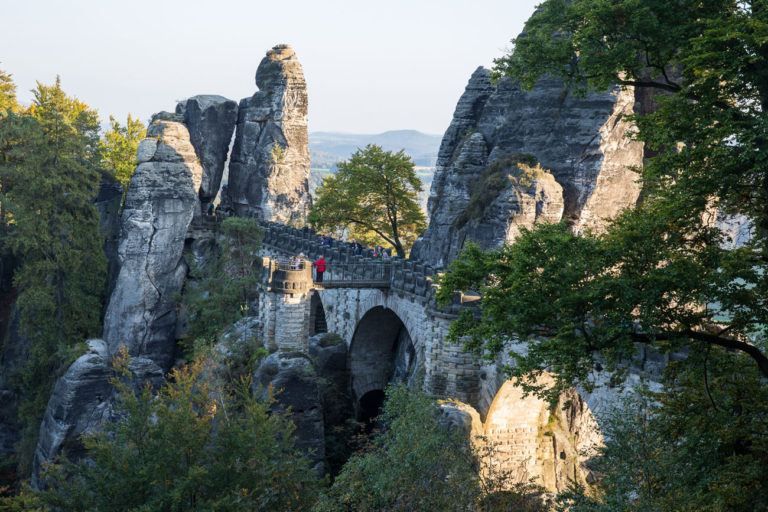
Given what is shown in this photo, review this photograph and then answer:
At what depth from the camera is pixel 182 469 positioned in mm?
19078

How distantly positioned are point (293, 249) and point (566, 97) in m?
16.7

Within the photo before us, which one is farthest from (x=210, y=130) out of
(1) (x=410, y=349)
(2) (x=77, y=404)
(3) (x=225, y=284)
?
(1) (x=410, y=349)

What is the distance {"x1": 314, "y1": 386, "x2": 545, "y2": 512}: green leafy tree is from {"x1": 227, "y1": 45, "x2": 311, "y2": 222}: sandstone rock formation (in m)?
33.1

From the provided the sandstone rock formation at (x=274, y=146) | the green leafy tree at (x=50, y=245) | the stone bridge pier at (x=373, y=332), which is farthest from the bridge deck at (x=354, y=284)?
the sandstone rock formation at (x=274, y=146)

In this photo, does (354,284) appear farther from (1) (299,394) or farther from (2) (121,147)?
(2) (121,147)

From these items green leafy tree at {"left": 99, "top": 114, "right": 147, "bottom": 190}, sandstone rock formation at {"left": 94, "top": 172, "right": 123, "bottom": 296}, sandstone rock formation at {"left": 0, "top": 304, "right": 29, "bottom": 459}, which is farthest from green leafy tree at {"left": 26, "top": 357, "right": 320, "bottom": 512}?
green leafy tree at {"left": 99, "top": 114, "right": 147, "bottom": 190}

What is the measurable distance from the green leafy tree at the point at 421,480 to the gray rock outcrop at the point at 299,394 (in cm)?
792

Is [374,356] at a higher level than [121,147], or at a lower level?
lower

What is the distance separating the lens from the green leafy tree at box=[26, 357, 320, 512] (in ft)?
60.4

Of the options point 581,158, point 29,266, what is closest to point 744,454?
point 581,158

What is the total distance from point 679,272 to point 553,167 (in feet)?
69.9

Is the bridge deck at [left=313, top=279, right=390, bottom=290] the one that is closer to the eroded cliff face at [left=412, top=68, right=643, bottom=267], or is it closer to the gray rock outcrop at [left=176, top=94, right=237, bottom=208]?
the eroded cliff face at [left=412, top=68, right=643, bottom=267]

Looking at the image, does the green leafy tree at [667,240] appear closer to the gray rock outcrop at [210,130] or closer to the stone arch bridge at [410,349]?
the stone arch bridge at [410,349]

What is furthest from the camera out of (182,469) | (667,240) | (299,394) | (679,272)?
(299,394)
